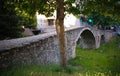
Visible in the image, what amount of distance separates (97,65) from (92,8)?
37.9 ft

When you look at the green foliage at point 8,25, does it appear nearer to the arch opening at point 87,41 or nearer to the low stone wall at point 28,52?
the low stone wall at point 28,52

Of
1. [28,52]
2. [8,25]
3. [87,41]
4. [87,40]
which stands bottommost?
[28,52]

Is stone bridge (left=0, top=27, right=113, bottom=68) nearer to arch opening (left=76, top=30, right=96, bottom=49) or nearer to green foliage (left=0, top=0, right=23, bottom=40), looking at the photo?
green foliage (left=0, top=0, right=23, bottom=40)

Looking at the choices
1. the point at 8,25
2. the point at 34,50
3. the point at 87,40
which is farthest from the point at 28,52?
the point at 87,40

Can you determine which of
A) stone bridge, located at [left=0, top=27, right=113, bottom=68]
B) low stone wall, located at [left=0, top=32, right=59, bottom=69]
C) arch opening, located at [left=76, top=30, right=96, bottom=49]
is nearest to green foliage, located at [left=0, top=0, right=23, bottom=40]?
stone bridge, located at [left=0, top=27, right=113, bottom=68]

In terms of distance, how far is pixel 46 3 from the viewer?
14719 mm

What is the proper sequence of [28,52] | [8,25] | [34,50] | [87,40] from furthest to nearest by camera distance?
1. [87,40]
2. [8,25]
3. [34,50]
4. [28,52]

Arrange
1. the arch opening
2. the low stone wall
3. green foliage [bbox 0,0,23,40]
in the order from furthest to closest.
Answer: the arch opening, green foliage [bbox 0,0,23,40], the low stone wall

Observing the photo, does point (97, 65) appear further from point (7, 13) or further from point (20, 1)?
point (20, 1)

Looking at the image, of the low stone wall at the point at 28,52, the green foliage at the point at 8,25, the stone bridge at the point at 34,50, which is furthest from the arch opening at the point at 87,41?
the low stone wall at the point at 28,52

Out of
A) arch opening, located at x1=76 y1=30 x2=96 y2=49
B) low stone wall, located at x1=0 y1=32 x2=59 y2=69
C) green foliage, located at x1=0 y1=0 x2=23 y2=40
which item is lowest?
low stone wall, located at x1=0 y1=32 x2=59 y2=69

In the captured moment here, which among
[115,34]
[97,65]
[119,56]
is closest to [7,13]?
[97,65]

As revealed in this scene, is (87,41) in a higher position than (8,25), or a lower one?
lower

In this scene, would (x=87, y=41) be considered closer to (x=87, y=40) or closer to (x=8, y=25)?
(x=87, y=40)
